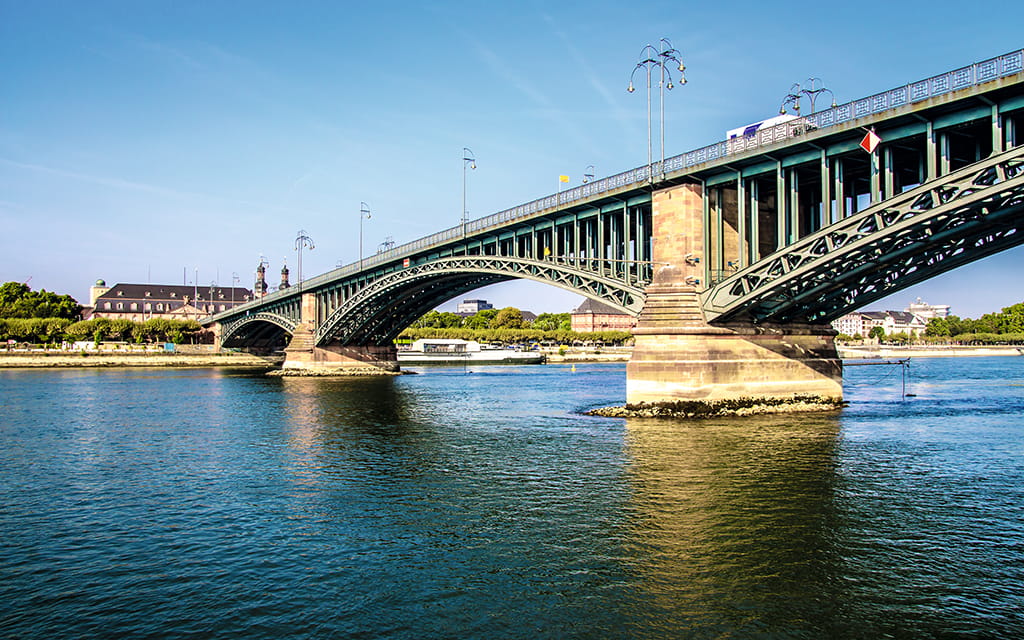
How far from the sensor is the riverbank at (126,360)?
11031cm

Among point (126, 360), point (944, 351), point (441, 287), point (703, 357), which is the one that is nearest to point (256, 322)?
point (126, 360)

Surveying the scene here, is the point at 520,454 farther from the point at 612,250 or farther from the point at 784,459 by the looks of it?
the point at 612,250

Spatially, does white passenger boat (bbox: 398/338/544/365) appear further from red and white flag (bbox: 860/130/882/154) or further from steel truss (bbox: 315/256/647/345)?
red and white flag (bbox: 860/130/882/154)

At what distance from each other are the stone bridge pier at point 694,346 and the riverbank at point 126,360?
89508mm

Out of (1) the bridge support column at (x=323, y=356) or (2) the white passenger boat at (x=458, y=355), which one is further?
(2) the white passenger boat at (x=458, y=355)

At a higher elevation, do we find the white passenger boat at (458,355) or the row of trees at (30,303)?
the row of trees at (30,303)

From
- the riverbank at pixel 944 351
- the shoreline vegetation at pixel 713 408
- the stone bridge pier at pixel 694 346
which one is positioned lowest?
the shoreline vegetation at pixel 713 408

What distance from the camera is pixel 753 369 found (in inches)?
1613

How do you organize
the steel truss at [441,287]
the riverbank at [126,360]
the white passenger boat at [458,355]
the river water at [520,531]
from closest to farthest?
the river water at [520,531]
the steel truss at [441,287]
the riverbank at [126,360]
the white passenger boat at [458,355]

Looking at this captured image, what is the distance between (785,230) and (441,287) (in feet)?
159

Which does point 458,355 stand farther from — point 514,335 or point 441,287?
point 441,287

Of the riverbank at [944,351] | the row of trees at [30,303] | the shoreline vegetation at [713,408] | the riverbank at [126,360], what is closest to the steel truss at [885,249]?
the shoreline vegetation at [713,408]

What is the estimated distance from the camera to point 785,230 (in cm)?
3791

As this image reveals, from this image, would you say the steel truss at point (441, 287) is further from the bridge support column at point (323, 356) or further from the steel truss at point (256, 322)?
the steel truss at point (256, 322)
